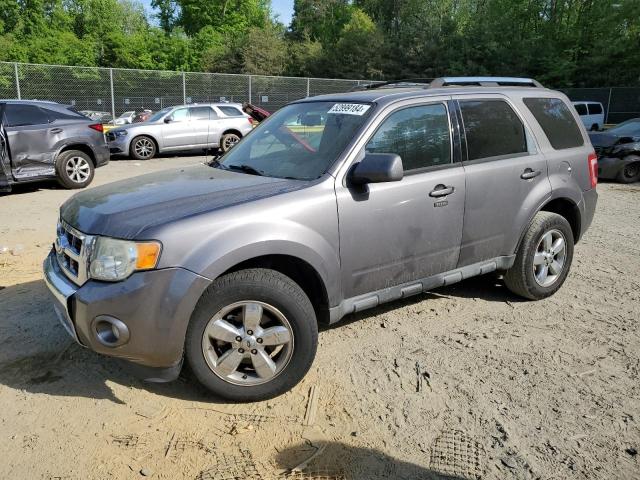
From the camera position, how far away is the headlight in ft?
8.90

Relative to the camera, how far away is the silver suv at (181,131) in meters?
14.8

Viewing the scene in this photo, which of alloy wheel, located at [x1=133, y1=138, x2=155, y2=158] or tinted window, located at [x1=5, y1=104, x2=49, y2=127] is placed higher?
tinted window, located at [x1=5, y1=104, x2=49, y2=127]

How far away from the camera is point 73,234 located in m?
3.06

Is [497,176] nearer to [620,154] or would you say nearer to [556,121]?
[556,121]

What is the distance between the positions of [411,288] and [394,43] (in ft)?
138

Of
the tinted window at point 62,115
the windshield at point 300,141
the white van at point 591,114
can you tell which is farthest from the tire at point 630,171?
the white van at point 591,114

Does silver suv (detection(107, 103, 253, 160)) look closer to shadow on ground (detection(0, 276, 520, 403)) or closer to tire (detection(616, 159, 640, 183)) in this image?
tire (detection(616, 159, 640, 183))

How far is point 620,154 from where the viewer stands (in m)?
11.4

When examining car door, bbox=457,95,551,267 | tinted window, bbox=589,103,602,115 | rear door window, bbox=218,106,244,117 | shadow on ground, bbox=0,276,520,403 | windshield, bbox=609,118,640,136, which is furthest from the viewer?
tinted window, bbox=589,103,602,115

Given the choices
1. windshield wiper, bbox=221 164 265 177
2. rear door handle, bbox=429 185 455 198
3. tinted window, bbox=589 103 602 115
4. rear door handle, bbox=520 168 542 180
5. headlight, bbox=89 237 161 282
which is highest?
tinted window, bbox=589 103 602 115

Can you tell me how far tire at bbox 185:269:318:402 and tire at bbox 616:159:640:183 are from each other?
1070cm

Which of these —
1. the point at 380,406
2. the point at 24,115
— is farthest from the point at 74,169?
the point at 380,406

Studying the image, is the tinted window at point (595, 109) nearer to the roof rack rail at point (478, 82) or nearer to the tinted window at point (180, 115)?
the tinted window at point (180, 115)

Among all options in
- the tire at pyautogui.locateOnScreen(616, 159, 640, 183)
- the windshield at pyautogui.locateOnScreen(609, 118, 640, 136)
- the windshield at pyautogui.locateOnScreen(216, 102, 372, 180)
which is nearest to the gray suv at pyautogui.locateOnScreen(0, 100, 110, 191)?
the windshield at pyautogui.locateOnScreen(216, 102, 372, 180)
